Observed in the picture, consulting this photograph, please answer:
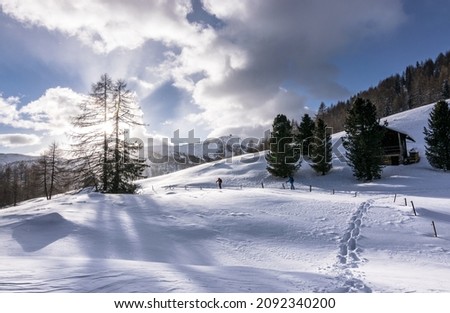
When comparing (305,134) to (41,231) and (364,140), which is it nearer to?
(364,140)

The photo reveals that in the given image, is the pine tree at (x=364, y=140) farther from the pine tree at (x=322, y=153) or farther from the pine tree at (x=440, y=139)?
the pine tree at (x=440, y=139)

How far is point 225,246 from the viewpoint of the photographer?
13570 mm

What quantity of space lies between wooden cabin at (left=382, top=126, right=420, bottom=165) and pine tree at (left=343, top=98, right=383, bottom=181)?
310 inches

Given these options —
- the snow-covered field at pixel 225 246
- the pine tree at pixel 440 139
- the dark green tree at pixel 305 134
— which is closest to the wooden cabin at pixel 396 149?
the pine tree at pixel 440 139

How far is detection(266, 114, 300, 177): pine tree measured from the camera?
139 feet

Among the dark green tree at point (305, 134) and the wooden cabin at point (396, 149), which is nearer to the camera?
the wooden cabin at point (396, 149)

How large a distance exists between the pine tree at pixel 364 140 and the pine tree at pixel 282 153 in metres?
7.57

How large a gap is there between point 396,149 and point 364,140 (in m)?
11.5

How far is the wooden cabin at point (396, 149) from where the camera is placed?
44.9 m

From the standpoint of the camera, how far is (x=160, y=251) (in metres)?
12.2

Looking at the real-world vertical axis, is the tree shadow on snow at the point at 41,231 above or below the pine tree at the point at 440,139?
below

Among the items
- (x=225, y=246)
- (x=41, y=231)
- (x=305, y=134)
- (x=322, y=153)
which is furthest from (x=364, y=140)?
(x=41, y=231)

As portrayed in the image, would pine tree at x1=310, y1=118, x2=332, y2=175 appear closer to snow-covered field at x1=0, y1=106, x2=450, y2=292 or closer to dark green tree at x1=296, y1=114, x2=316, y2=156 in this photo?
dark green tree at x1=296, y1=114, x2=316, y2=156

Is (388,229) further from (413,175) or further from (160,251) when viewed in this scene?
(413,175)
